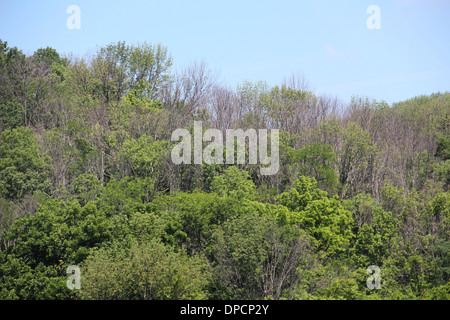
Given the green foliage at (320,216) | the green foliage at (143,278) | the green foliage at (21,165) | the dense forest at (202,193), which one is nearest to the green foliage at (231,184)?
the dense forest at (202,193)

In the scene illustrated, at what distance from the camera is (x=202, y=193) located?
149 ft

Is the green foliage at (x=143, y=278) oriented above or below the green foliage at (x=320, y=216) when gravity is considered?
below

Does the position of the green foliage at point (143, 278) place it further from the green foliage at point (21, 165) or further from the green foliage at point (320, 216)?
the green foliage at point (21, 165)

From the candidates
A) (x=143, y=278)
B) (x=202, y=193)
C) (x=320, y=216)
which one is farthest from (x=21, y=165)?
(x=320, y=216)

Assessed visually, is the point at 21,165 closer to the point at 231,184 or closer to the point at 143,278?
the point at 231,184

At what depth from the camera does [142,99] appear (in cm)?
6669

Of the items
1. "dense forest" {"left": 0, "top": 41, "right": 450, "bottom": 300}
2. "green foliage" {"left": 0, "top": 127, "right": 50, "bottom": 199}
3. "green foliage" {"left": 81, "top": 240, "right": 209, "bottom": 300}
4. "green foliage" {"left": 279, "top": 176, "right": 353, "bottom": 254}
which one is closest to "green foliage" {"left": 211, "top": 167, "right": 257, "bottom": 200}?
"dense forest" {"left": 0, "top": 41, "right": 450, "bottom": 300}

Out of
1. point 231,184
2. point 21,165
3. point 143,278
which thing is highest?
point 21,165

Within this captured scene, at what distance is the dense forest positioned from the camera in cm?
3375

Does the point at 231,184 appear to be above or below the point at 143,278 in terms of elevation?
above

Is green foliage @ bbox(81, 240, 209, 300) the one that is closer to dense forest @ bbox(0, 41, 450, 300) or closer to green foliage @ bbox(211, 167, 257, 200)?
dense forest @ bbox(0, 41, 450, 300)

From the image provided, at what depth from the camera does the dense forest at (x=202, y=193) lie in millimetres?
33750
